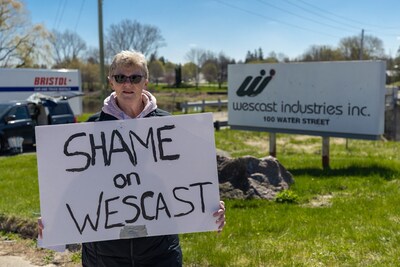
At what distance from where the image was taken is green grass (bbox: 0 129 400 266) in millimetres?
4445

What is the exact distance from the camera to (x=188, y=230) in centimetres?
277

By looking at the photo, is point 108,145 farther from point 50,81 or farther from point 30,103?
point 50,81

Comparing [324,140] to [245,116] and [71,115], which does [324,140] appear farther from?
[71,115]

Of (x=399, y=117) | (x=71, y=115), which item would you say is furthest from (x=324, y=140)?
(x=399, y=117)

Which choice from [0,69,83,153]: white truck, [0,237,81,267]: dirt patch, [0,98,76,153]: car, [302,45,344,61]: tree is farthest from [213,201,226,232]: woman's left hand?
[302,45,344,61]: tree

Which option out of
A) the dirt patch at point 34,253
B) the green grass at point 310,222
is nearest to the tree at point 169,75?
the green grass at point 310,222

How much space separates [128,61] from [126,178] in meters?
0.70

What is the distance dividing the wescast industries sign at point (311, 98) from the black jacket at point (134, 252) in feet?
28.5

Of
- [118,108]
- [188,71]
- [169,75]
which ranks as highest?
[188,71]

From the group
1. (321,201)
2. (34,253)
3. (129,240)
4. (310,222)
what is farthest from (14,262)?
(321,201)

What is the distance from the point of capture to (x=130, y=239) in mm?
2684

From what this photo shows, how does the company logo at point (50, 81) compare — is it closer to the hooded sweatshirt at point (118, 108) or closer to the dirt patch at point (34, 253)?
the dirt patch at point (34, 253)

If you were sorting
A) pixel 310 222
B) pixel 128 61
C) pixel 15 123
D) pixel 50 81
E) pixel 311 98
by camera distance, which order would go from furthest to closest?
pixel 50 81 < pixel 15 123 < pixel 311 98 < pixel 310 222 < pixel 128 61

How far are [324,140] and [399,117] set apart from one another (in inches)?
949
